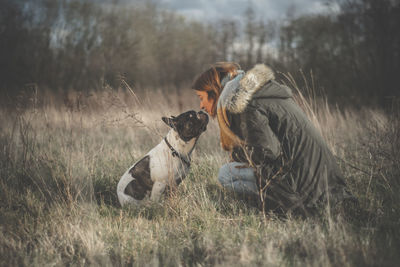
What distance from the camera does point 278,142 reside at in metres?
2.26

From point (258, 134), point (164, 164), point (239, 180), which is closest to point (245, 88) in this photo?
point (258, 134)

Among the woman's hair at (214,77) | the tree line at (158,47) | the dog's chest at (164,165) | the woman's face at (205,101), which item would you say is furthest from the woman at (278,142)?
the tree line at (158,47)

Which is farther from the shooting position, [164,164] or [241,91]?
[164,164]

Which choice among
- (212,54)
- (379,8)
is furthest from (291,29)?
(212,54)

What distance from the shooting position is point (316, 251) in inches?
77.2

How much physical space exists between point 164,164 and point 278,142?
1.14 m

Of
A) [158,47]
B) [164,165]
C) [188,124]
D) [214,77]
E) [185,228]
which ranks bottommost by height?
[185,228]

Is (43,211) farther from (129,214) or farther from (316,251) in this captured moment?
(316,251)

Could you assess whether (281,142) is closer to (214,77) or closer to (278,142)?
(278,142)

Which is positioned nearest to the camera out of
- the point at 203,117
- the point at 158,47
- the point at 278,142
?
the point at 278,142

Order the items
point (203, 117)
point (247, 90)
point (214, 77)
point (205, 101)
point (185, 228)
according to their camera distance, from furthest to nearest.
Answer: point (203, 117) → point (205, 101) → point (214, 77) → point (185, 228) → point (247, 90)

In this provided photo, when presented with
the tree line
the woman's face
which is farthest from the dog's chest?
Result: the tree line

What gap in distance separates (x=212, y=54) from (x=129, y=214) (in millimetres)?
16238

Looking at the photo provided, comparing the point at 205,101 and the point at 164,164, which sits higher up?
the point at 205,101
